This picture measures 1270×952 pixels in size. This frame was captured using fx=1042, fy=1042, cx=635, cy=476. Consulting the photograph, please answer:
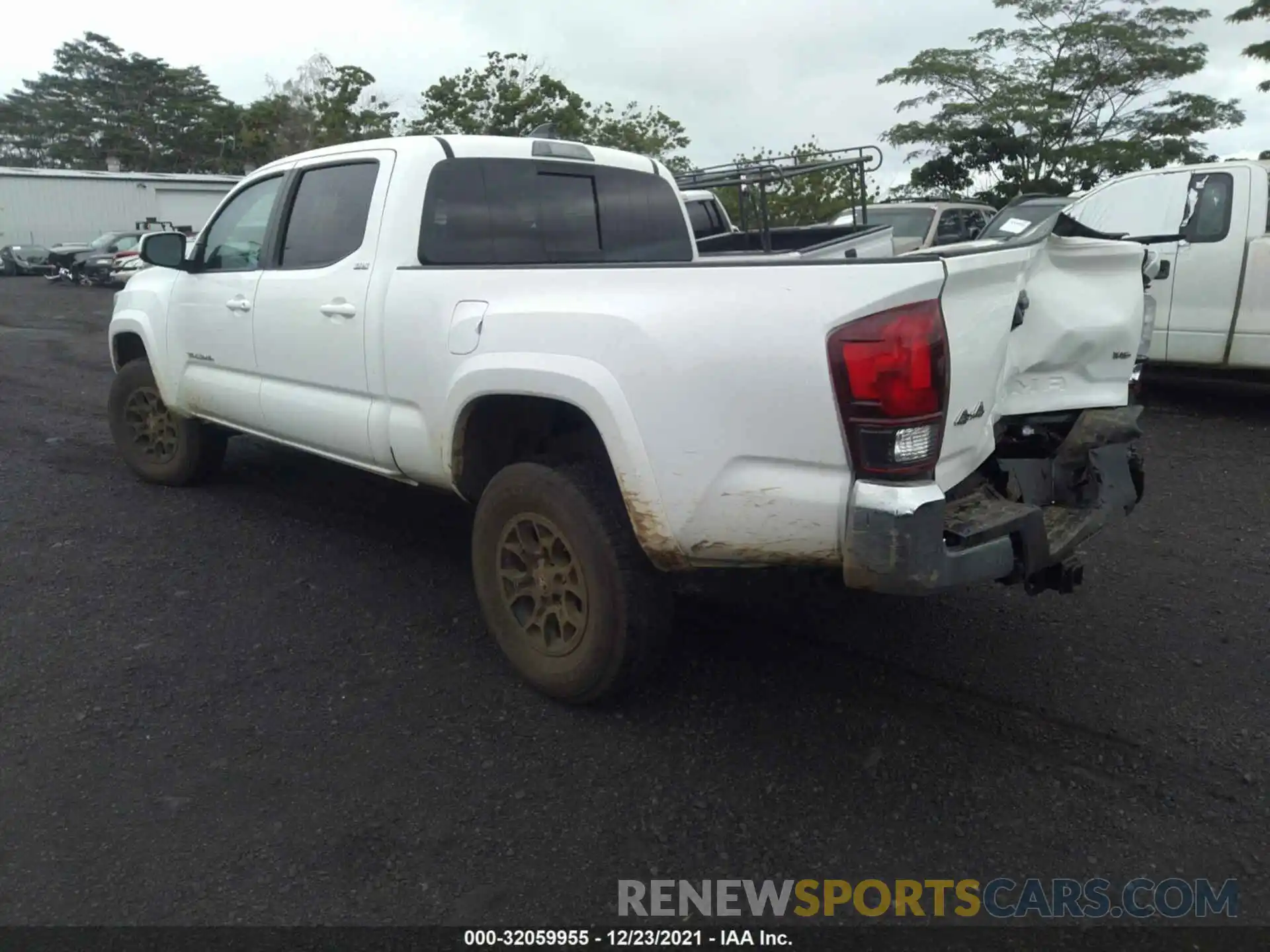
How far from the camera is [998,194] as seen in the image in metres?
23.5

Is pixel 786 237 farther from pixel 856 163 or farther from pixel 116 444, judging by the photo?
pixel 116 444

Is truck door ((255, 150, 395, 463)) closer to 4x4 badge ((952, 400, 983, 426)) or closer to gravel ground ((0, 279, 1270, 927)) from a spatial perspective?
gravel ground ((0, 279, 1270, 927))

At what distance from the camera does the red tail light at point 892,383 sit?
104 inches

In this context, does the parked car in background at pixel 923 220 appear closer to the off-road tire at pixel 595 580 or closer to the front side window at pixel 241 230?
the front side window at pixel 241 230

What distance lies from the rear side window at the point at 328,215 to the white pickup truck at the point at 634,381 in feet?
0.06

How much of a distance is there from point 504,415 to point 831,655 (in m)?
1.51

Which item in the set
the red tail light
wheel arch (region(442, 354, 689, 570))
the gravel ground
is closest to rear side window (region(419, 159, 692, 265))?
wheel arch (region(442, 354, 689, 570))

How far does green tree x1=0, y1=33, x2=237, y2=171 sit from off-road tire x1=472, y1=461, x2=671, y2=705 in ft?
201

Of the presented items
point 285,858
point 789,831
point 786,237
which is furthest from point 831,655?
point 786,237

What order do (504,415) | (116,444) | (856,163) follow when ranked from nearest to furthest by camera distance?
(504,415) → (856,163) → (116,444)

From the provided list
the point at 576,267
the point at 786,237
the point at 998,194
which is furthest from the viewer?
the point at 998,194

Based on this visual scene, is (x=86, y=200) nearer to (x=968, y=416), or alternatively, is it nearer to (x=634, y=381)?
(x=634, y=381)

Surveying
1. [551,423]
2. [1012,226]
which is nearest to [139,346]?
[551,423]

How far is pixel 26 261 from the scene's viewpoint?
34.0 meters
